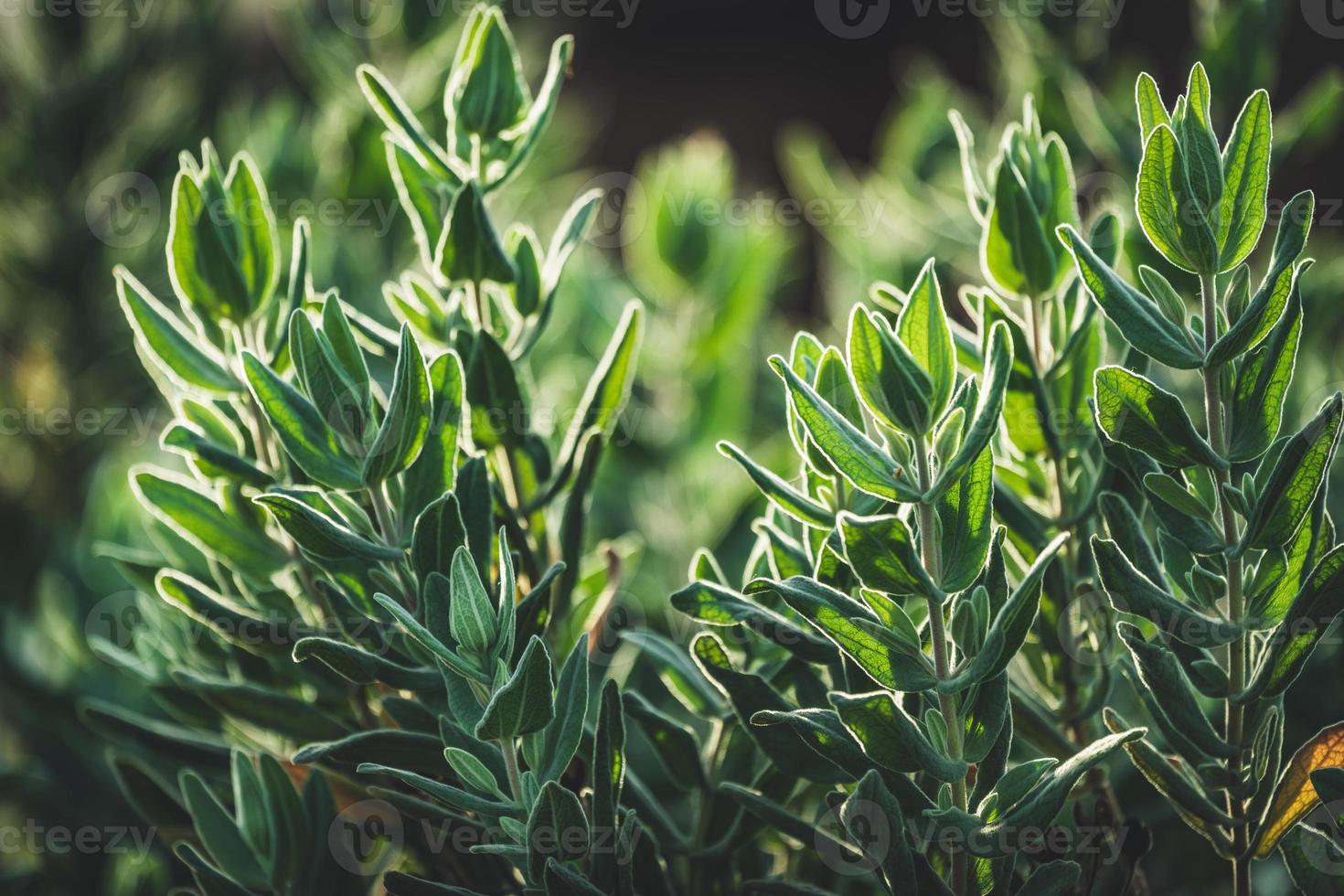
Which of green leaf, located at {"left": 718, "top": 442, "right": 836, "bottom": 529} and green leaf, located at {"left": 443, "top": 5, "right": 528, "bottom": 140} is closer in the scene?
green leaf, located at {"left": 718, "top": 442, "right": 836, "bottom": 529}

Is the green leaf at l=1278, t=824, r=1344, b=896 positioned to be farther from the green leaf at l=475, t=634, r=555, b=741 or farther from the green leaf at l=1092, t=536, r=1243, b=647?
the green leaf at l=475, t=634, r=555, b=741

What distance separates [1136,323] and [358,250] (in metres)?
0.89

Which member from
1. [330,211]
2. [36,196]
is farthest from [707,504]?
[36,196]

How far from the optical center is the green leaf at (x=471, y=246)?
1.87ft

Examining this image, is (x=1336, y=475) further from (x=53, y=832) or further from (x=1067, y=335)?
(x=53, y=832)

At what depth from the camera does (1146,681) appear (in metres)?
0.48

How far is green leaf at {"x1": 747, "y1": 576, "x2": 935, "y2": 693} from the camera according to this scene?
1.50 ft

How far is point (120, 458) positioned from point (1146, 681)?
0.94m
